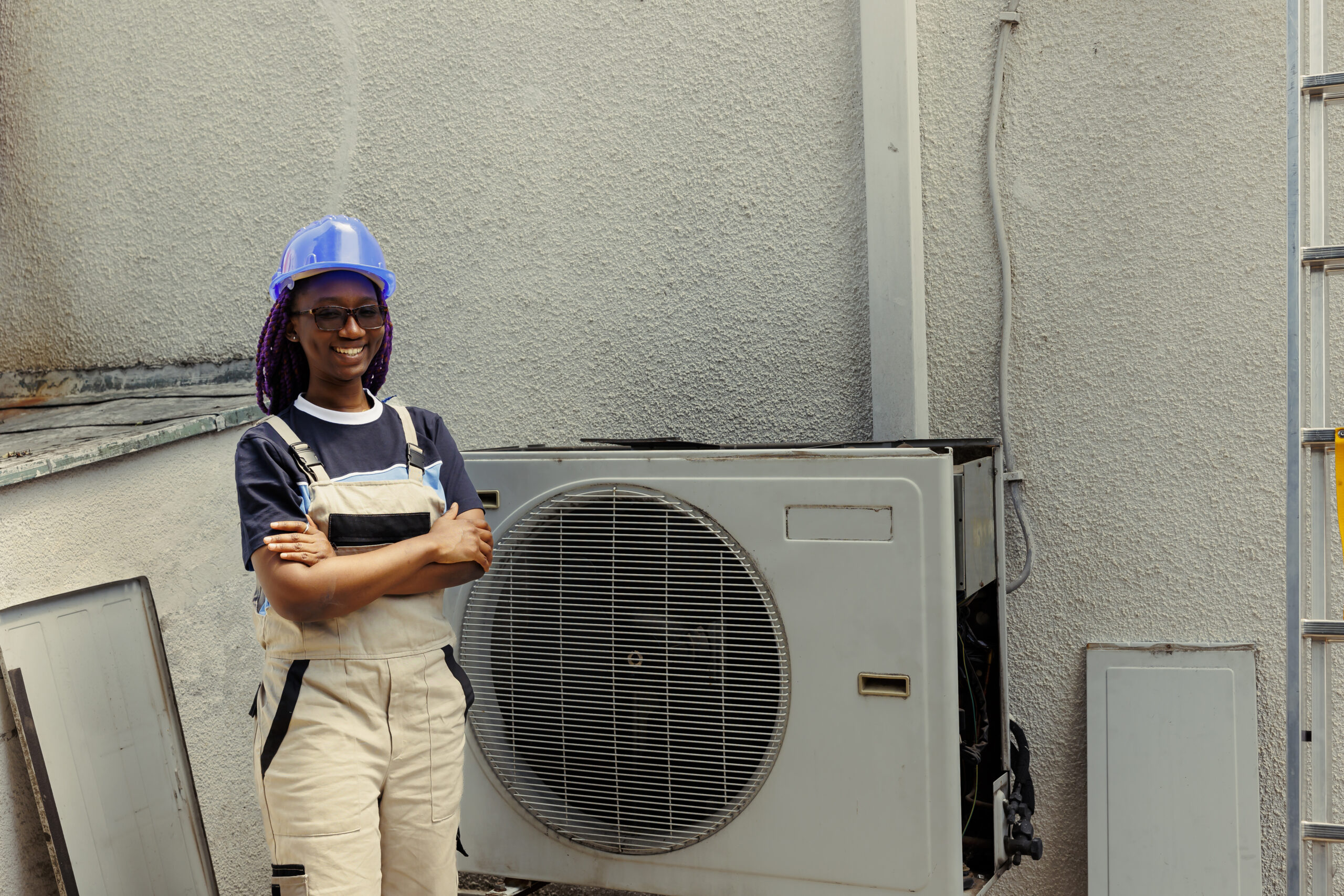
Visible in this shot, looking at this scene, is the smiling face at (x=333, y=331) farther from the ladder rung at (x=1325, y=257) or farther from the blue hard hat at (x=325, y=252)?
the ladder rung at (x=1325, y=257)

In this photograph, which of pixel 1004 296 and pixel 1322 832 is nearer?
pixel 1322 832

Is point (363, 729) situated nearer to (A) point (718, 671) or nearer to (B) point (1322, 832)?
(A) point (718, 671)

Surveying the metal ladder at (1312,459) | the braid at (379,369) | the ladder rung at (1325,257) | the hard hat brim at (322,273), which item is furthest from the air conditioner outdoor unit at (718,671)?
the ladder rung at (1325,257)

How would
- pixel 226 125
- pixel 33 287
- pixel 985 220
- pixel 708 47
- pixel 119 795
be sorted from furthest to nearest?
pixel 33 287
pixel 226 125
pixel 708 47
pixel 985 220
pixel 119 795

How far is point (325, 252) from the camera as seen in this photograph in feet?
4.56

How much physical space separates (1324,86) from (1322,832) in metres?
1.06

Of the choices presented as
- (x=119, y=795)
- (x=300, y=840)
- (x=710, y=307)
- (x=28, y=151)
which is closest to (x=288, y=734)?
(x=300, y=840)

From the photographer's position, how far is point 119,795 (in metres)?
1.80

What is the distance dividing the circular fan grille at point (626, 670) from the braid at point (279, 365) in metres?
0.40

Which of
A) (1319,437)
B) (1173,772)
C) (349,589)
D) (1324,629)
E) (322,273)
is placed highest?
(322,273)

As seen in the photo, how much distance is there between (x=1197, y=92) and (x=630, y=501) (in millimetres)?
1356

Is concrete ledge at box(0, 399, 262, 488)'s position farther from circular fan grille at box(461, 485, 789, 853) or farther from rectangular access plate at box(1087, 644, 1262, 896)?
rectangular access plate at box(1087, 644, 1262, 896)

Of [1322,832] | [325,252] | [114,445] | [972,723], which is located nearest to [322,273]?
[325,252]

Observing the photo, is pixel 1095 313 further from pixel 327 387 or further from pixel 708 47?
pixel 327 387
